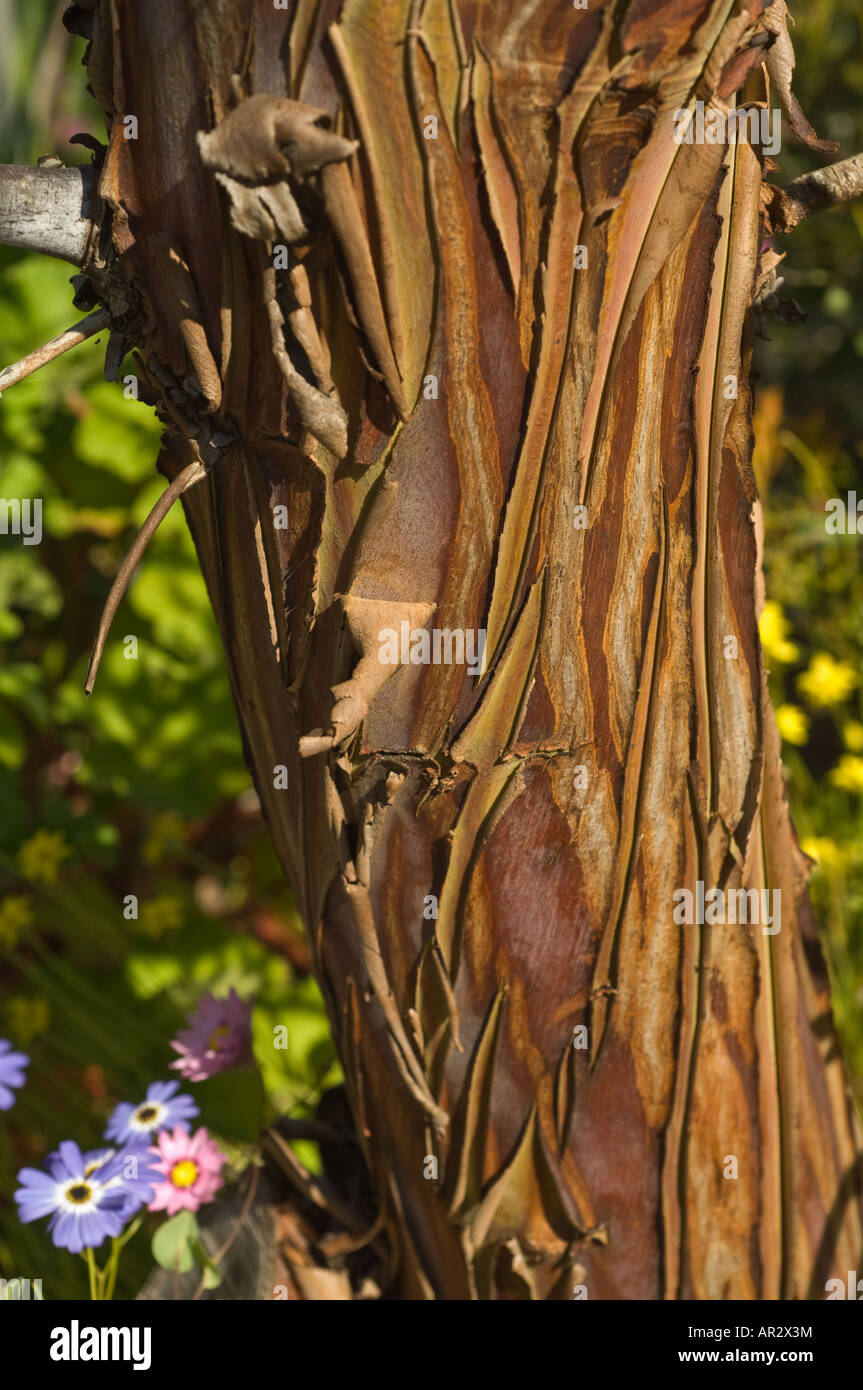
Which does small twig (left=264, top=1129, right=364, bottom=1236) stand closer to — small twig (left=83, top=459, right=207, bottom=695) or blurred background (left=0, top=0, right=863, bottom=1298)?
blurred background (left=0, top=0, right=863, bottom=1298)

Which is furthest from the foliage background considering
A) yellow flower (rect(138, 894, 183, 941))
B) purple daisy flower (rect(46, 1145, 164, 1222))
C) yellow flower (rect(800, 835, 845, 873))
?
yellow flower (rect(800, 835, 845, 873))

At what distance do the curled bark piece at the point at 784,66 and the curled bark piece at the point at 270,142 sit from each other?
0.84 feet

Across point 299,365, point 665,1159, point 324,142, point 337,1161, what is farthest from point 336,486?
point 337,1161

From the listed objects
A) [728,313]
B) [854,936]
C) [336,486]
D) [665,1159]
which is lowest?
[665,1159]

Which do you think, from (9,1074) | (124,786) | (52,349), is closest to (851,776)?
(124,786)

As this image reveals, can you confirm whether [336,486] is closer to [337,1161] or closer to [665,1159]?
[665,1159]

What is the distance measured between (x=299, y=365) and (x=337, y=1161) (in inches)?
32.3

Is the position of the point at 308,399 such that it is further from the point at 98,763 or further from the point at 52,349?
the point at 98,763

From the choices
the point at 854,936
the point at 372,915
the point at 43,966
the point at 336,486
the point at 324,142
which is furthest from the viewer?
the point at 43,966

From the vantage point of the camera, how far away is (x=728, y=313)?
62cm

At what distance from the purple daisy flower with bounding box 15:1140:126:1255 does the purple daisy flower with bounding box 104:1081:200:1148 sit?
0.09 feet

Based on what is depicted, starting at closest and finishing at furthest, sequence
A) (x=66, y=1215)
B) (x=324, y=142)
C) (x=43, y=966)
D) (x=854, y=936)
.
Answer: (x=324, y=142) < (x=66, y=1215) < (x=854, y=936) < (x=43, y=966)

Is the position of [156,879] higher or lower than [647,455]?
lower

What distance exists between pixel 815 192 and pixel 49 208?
→ 49cm
